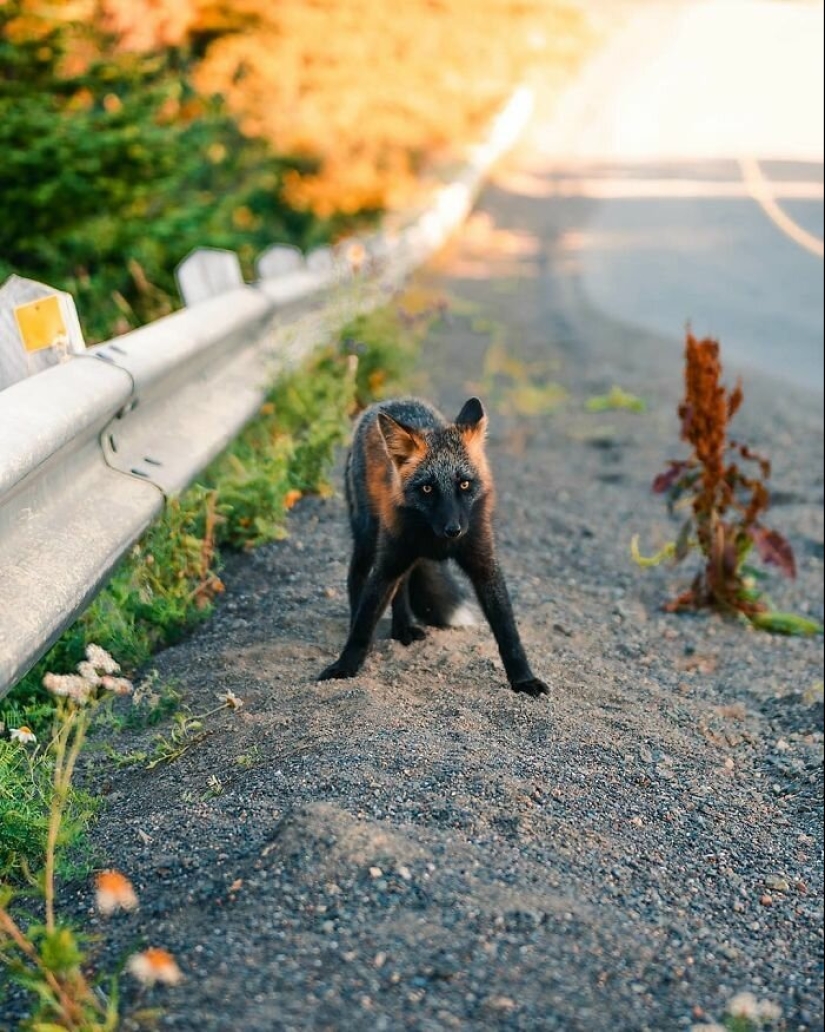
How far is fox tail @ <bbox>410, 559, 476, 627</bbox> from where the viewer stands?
5.67m

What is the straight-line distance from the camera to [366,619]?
5.03 meters

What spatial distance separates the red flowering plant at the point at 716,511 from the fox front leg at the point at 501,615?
1.47 m

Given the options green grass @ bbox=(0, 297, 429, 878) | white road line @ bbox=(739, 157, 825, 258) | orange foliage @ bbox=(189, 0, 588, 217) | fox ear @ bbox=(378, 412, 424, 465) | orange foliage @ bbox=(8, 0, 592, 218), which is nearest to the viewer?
green grass @ bbox=(0, 297, 429, 878)

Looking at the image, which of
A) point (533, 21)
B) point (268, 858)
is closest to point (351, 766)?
point (268, 858)

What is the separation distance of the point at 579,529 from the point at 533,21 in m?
31.0

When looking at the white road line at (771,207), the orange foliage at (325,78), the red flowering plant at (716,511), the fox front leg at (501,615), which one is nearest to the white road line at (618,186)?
the white road line at (771,207)

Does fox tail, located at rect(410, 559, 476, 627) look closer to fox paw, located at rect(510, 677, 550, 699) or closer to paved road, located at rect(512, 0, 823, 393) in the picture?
fox paw, located at rect(510, 677, 550, 699)

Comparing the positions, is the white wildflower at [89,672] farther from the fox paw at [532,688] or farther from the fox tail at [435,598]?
the fox tail at [435,598]

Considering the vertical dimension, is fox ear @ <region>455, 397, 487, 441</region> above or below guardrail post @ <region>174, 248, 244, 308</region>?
below

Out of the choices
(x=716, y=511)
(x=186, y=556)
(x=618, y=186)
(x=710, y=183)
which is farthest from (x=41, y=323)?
(x=618, y=186)

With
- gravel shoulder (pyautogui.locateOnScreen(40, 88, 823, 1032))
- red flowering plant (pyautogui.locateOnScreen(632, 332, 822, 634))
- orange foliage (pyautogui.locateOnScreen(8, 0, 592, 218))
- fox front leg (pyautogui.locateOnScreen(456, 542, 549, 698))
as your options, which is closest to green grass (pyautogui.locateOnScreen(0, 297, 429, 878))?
gravel shoulder (pyautogui.locateOnScreen(40, 88, 823, 1032))

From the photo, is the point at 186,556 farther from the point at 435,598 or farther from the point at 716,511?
the point at 716,511

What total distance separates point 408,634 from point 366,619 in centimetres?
50

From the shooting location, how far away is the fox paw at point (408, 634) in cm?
544
